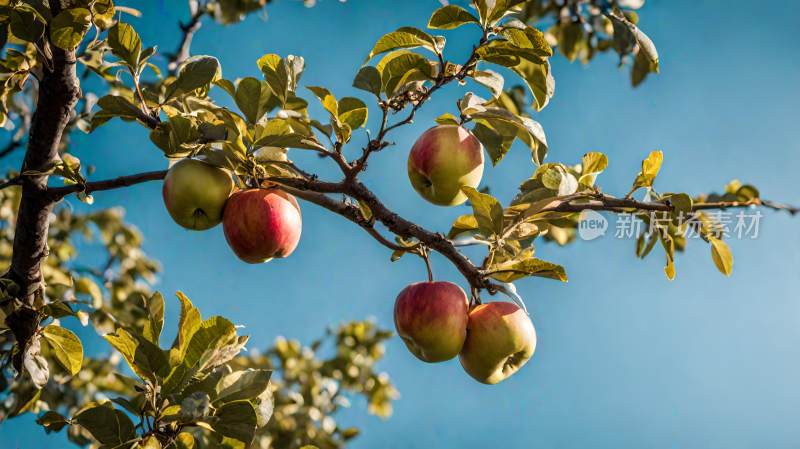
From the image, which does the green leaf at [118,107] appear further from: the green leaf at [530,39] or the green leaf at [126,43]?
the green leaf at [530,39]

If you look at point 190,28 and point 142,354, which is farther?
point 190,28

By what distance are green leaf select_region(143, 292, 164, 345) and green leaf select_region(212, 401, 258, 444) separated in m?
0.25

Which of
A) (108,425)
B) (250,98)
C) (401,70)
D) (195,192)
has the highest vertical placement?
(401,70)

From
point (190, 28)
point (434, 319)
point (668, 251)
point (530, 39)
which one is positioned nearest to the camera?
point (530, 39)

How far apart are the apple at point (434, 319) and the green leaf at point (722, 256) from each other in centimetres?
72

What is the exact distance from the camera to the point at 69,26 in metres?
1.66

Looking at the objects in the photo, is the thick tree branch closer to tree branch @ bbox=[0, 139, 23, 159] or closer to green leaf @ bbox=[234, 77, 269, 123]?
green leaf @ bbox=[234, 77, 269, 123]

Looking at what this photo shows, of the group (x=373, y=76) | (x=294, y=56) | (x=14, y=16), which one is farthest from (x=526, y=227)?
(x=14, y=16)

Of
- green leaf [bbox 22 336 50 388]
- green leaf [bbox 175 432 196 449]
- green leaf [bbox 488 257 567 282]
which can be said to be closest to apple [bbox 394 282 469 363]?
green leaf [bbox 488 257 567 282]

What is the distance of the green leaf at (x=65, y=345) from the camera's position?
1.84 m

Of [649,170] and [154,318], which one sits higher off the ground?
[649,170]

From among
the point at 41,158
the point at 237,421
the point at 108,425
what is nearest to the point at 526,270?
the point at 237,421

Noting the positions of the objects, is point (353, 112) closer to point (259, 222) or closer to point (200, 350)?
point (259, 222)

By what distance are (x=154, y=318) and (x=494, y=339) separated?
81 cm
